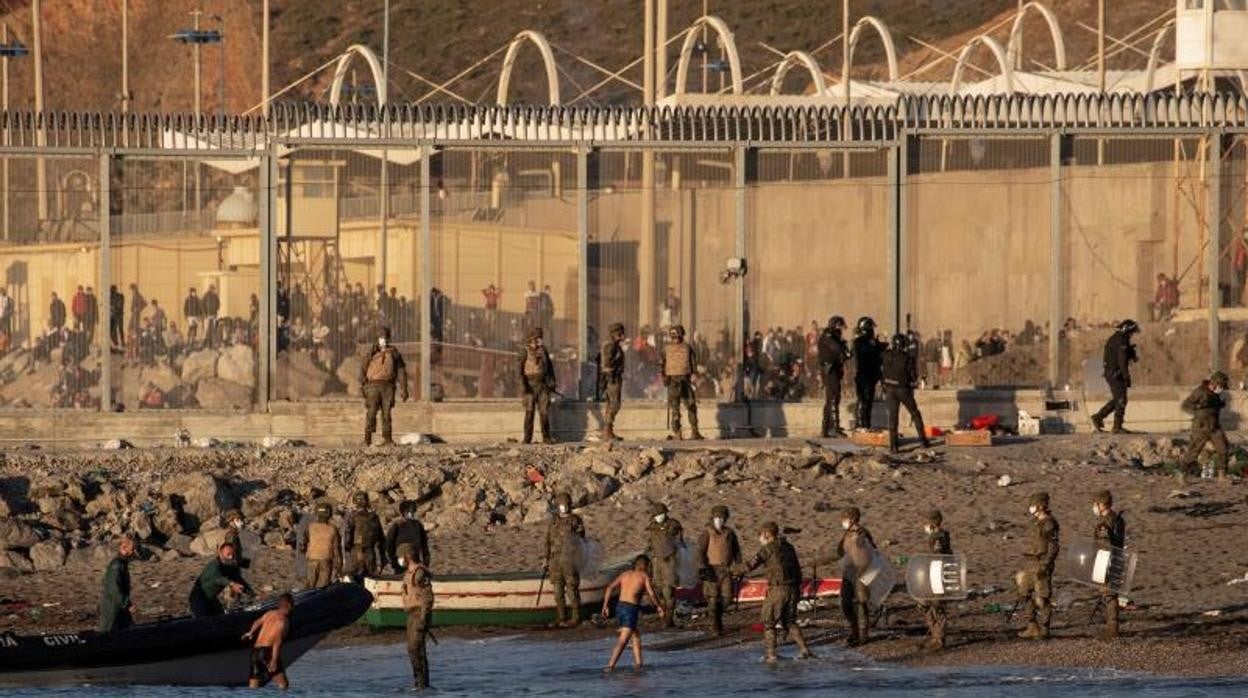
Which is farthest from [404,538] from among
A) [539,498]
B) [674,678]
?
[539,498]

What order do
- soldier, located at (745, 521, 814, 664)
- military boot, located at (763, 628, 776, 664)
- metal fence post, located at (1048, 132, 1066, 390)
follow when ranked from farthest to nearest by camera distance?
metal fence post, located at (1048, 132, 1066, 390) → military boot, located at (763, 628, 776, 664) → soldier, located at (745, 521, 814, 664)

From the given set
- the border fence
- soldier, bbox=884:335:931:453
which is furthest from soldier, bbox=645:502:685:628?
the border fence

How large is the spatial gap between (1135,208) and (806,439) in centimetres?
486

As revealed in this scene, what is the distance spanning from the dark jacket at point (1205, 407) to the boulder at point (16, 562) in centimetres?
1232

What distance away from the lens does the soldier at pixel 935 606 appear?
25.2 metres

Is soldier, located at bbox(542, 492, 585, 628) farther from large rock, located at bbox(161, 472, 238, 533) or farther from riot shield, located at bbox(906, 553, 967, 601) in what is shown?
large rock, located at bbox(161, 472, 238, 533)

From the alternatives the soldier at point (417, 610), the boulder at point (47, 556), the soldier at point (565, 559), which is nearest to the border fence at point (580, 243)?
the boulder at point (47, 556)

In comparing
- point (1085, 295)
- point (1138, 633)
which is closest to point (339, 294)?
point (1085, 295)

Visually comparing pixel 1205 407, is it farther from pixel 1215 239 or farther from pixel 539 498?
pixel 539 498

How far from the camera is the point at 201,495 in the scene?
3247 centimetres

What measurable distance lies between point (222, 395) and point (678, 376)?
546 centimetres

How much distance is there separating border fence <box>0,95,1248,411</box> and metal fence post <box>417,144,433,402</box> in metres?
0.04

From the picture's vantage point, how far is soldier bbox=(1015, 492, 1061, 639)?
2495 cm

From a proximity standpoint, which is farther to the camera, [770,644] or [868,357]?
[868,357]
